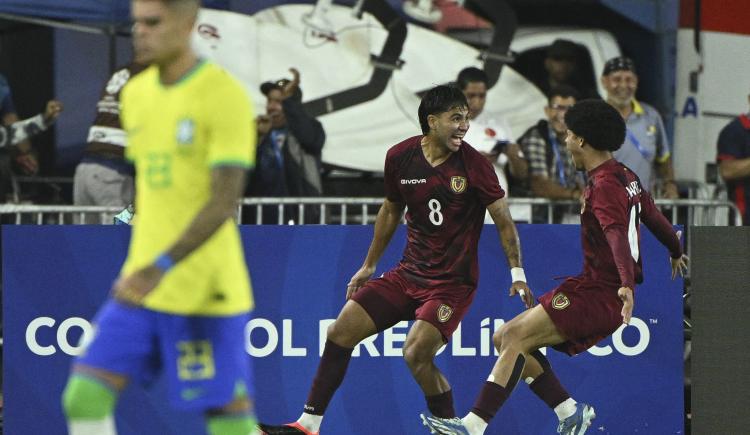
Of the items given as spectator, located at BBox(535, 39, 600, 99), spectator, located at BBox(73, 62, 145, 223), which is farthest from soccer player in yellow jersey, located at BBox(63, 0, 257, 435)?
spectator, located at BBox(535, 39, 600, 99)

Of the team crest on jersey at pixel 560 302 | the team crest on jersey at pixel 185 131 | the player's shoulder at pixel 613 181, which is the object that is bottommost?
the team crest on jersey at pixel 560 302

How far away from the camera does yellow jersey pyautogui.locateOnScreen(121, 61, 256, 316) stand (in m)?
5.77

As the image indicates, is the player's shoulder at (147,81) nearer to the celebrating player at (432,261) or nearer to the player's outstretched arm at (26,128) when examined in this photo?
the celebrating player at (432,261)

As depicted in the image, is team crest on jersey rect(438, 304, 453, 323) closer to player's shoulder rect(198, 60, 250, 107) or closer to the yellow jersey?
the yellow jersey

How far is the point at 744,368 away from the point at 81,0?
578cm

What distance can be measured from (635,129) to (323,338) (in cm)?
356

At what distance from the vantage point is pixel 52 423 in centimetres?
938

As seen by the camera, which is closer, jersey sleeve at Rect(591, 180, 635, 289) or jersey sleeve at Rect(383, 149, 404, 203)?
jersey sleeve at Rect(591, 180, 635, 289)

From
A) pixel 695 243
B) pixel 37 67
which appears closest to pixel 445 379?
pixel 695 243

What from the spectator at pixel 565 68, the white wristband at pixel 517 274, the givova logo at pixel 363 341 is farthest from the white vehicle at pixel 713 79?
the white wristband at pixel 517 274

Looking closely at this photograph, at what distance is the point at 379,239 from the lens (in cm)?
912

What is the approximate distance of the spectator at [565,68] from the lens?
12977 millimetres

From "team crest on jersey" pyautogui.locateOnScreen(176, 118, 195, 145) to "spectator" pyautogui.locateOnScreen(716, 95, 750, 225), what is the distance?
6855 mm

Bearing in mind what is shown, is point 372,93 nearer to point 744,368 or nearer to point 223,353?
point 744,368
